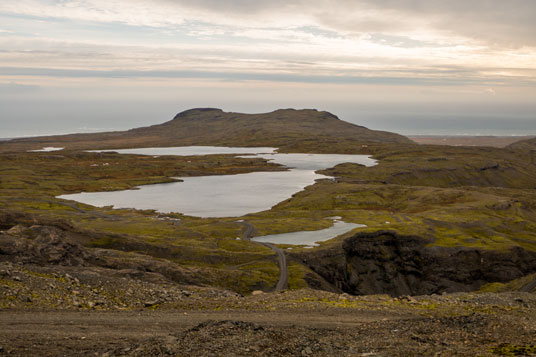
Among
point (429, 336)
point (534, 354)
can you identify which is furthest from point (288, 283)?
point (534, 354)

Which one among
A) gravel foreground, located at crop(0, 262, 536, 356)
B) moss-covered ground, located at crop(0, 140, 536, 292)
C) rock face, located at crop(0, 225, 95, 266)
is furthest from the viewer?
moss-covered ground, located at crop(0, 140, 536, 292)

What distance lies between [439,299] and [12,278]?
1755 inches

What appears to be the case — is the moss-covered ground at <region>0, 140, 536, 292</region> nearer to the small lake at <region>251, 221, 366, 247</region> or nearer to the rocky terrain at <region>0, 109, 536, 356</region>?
the rocky terrain at <region>0, 109, 536, 356</region>

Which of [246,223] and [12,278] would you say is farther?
[246,223]

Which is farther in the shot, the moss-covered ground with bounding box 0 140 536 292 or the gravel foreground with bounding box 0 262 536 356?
the moss-covered ground with bounding box 0 140 536 292

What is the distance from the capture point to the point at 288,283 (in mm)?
84312

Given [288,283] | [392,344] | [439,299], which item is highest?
[392,344]

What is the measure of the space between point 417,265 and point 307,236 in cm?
3053

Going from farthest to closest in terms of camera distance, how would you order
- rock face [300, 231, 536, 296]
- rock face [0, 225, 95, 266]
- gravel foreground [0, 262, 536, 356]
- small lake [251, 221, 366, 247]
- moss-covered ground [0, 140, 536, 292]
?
small lake [251, 221, 366, 247] → rock face [300, 231, 536, 296] → moss-covered ground [0, 140, 536, 292] → rock face [0, 225, 95, 266] → gravel foreground [0, 262, 536, 356]

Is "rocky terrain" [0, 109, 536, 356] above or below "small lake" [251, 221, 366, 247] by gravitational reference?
above

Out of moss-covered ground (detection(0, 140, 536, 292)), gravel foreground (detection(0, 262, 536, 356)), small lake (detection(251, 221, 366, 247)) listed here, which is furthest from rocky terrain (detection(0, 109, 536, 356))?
small lake (detection(251, 221, 366, 247))

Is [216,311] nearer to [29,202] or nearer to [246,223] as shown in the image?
[246,223]

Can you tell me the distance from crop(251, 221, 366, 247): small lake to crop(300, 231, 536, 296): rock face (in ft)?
32.3

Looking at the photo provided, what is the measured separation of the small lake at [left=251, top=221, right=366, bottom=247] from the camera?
11512cm
